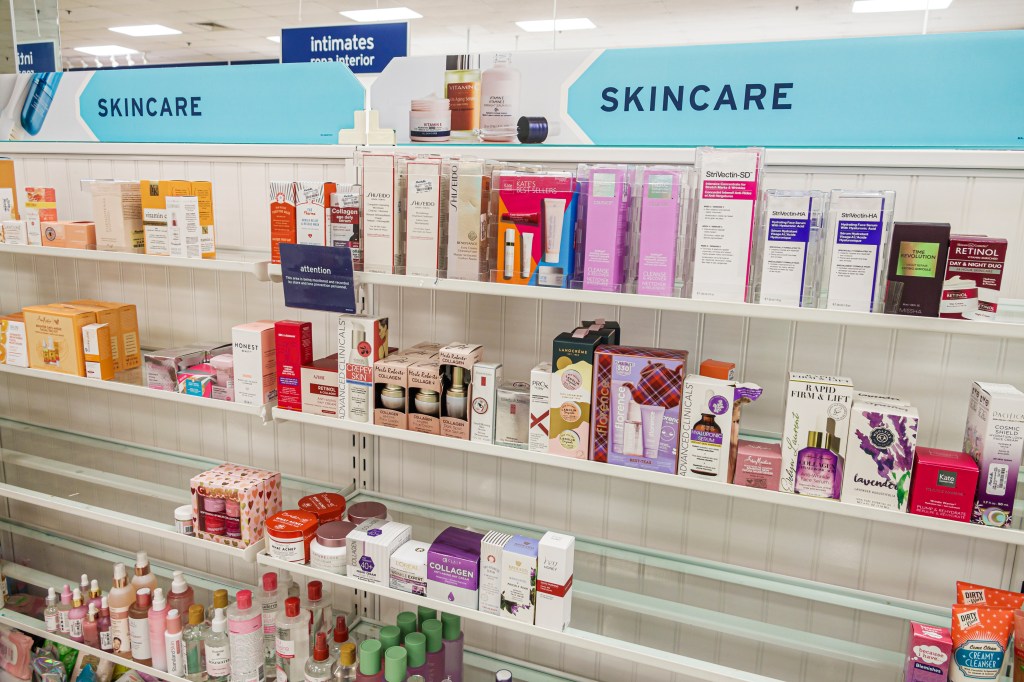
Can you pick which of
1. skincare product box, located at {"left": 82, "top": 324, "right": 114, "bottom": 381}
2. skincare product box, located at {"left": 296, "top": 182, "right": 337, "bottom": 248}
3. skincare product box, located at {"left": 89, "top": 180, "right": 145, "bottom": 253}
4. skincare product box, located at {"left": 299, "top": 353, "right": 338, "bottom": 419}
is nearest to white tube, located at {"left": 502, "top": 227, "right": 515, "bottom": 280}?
skincare product box, located at {"left": 296, "top": 182, "right": 337, "bottom": 248}

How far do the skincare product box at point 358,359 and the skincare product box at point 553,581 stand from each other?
663 mm

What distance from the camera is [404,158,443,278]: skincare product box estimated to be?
6.03 feet

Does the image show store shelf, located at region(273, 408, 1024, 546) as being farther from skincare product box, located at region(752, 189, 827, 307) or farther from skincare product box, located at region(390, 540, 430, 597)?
skincare product box, located at region(752, 189, 827, 307)

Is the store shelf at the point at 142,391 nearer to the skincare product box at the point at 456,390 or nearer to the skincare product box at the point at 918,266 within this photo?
the skincare product box at the point at 456,390

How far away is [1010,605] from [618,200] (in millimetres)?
1362

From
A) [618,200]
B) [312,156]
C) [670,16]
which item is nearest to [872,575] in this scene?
[618,200]

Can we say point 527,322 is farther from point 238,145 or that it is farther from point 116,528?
point 116,528

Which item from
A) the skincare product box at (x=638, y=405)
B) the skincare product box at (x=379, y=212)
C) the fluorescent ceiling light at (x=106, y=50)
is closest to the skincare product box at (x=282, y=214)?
the skincare product box at (x=379, y=212)

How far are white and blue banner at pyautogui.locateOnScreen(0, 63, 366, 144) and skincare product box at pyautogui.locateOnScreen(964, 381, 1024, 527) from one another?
2050 millimetres

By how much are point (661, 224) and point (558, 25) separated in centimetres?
831

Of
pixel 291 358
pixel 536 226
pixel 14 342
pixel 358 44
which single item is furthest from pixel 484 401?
pixel 14 342

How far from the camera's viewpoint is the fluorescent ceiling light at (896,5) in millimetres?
7079

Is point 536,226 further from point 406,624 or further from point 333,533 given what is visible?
point 406,624

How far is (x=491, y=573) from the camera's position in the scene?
1944 mm
